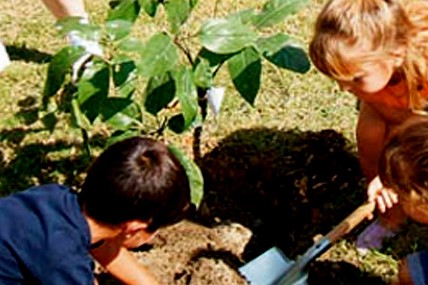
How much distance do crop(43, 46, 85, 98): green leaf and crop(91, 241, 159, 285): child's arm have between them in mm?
435

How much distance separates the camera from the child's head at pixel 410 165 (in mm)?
1797

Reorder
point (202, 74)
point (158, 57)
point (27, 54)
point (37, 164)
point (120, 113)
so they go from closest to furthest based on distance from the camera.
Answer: point (158, 57) < point (202, 74) < point (120, 113) < point (37, 164) < point (27, 54)

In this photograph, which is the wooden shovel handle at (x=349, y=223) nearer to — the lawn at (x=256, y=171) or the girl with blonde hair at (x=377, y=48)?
the girl with blonde hair at (x=377, y=48)

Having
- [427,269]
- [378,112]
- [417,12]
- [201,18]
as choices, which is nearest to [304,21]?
[201,18]

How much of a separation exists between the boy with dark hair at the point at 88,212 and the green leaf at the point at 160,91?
13cm

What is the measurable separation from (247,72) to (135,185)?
365 mm

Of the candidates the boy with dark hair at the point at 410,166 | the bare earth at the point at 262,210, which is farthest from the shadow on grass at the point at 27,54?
the boy with dark hair at the point at 410,166

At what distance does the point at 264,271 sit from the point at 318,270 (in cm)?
19

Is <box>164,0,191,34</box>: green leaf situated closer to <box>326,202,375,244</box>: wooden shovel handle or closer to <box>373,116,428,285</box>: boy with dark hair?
<box>373,116,428,285</box>: boy with dark hair

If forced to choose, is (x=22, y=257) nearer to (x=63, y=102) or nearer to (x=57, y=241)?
(x=57, y=241)

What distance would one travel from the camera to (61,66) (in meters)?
1.98

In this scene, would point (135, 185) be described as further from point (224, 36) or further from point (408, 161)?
point (408, 161)

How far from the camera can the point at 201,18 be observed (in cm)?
366

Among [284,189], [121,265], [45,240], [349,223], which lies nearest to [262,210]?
[284,189]
